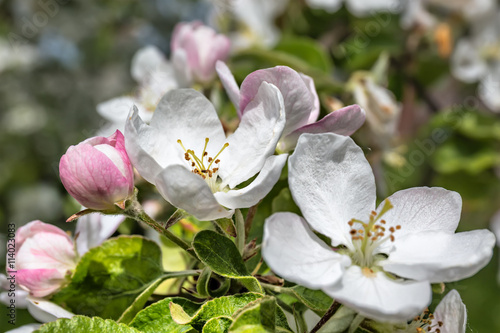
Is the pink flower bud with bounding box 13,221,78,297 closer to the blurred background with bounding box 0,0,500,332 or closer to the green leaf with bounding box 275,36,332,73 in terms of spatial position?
the blurred background with bounding box 0,0,500,332

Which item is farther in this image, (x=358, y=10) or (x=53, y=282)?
(x=358, y=10)

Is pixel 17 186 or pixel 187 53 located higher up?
pixel 187 53

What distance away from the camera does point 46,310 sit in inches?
23.5

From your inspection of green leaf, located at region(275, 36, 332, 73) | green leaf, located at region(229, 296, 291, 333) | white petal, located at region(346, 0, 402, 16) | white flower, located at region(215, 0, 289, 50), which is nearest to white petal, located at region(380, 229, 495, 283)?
green leaf, located at region(229, 296, 291, 333)

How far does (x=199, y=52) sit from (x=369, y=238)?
59 centimetres

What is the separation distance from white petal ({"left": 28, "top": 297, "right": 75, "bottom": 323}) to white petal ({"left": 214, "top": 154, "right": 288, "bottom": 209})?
0.71 feet

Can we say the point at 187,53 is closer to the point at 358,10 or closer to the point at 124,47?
the point at 358,10

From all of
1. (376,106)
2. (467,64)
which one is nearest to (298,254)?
(376,106)

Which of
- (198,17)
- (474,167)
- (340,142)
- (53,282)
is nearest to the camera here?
(340,142)

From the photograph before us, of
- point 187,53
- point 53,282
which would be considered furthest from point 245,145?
point 187,53

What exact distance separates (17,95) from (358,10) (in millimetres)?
1846

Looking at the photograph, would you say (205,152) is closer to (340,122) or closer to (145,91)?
(340,122)

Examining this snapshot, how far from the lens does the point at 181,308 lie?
537 millimetres

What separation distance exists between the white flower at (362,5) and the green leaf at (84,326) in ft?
3.86
